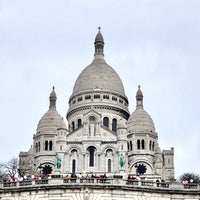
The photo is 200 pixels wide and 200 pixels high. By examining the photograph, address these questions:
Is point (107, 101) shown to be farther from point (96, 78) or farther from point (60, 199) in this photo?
point (60, 199)

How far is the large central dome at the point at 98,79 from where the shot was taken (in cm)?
12966

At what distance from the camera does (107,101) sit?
127312mm

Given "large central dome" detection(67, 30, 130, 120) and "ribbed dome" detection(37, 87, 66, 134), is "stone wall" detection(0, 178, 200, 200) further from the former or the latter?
"large central dome" detection(67, 30, 130, 120)

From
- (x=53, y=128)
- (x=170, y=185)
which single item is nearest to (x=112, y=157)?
(x=53, y=128)

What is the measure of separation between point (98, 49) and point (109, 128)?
83.0 feet

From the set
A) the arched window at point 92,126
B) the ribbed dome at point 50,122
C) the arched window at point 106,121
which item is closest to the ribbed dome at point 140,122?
the arched window at point 106,121

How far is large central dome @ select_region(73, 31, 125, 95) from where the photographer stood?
12966 centimetres

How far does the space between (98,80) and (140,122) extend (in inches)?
582

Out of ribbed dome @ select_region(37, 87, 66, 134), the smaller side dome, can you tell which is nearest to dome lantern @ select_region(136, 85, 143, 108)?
the smaller side dome

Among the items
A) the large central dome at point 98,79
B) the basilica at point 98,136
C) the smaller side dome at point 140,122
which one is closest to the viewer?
the basilica at point 98,136

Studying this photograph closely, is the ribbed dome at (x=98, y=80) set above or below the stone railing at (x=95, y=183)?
above

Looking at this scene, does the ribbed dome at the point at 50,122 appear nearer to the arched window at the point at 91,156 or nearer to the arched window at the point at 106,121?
the arched window at the point at 106,121

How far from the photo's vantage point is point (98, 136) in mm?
114250

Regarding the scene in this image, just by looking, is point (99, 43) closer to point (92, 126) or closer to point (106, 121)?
point (106, 121)
